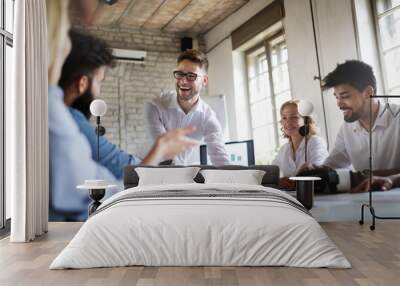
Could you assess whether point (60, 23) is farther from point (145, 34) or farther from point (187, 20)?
point (187, 20)

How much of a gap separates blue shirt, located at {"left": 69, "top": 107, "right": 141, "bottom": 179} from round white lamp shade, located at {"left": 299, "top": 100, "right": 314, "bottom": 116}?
2.23 metres

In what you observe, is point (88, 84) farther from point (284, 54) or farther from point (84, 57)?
point (284, 54)

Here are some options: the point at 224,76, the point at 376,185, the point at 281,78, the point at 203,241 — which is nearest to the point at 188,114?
the point at 224,76

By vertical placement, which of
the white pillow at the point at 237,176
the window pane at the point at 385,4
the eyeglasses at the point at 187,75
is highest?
the window pane at the point at 385,4

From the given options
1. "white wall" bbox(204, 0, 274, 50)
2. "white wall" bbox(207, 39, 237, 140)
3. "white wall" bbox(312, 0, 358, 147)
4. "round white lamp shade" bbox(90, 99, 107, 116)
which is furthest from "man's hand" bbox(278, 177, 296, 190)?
"round white lamp shade" bbox(90, 99, 107, 116)

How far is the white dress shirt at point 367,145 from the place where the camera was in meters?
4.80

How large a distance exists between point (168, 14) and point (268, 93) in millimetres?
1804

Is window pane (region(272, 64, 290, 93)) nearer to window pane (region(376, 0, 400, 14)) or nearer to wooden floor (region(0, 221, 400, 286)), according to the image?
window pane (region(376, 0, 400, 14))

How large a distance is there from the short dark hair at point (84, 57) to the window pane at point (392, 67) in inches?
138

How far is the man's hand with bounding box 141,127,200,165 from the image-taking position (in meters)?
5.44

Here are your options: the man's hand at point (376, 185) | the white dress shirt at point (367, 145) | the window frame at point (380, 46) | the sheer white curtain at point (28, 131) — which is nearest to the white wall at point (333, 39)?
the white dress shirt at point (367, 145)

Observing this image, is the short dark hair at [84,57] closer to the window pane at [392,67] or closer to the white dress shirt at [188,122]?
the white dress shirt at [188,122]

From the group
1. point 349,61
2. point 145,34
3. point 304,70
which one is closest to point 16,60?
point 145,34

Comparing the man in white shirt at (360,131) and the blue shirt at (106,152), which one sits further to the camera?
the blue shirt at (106,152)
